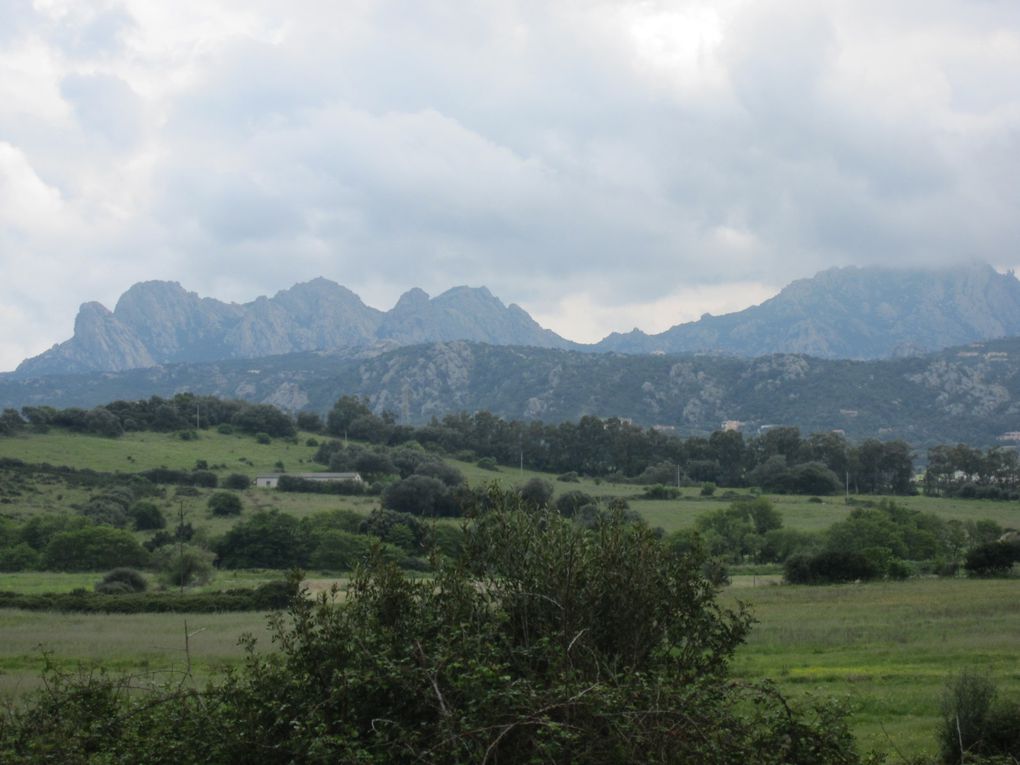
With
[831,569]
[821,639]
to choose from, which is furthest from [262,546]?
[821,639]

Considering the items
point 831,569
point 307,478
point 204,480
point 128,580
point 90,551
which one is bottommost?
point 831,569

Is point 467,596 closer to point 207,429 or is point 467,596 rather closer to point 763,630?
point 763,630

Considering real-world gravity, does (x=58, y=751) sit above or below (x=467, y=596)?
below

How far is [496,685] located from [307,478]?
86.7 metres

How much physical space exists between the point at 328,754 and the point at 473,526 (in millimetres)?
3092

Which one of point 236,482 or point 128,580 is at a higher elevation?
point 236,482

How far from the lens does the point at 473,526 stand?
9125 millimetres

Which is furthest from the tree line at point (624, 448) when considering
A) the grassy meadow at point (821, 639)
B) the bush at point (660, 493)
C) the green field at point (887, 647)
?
the green field at point (887, 647)

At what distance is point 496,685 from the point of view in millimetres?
6773

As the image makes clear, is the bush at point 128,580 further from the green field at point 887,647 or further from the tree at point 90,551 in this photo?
the green field at point 887,647

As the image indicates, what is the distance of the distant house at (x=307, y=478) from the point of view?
301 feet

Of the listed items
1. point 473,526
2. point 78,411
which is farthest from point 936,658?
point 78,411

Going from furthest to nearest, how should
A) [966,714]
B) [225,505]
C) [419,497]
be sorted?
[419,497], [225,505], [966,714]

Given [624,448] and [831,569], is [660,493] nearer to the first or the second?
[624,448]
